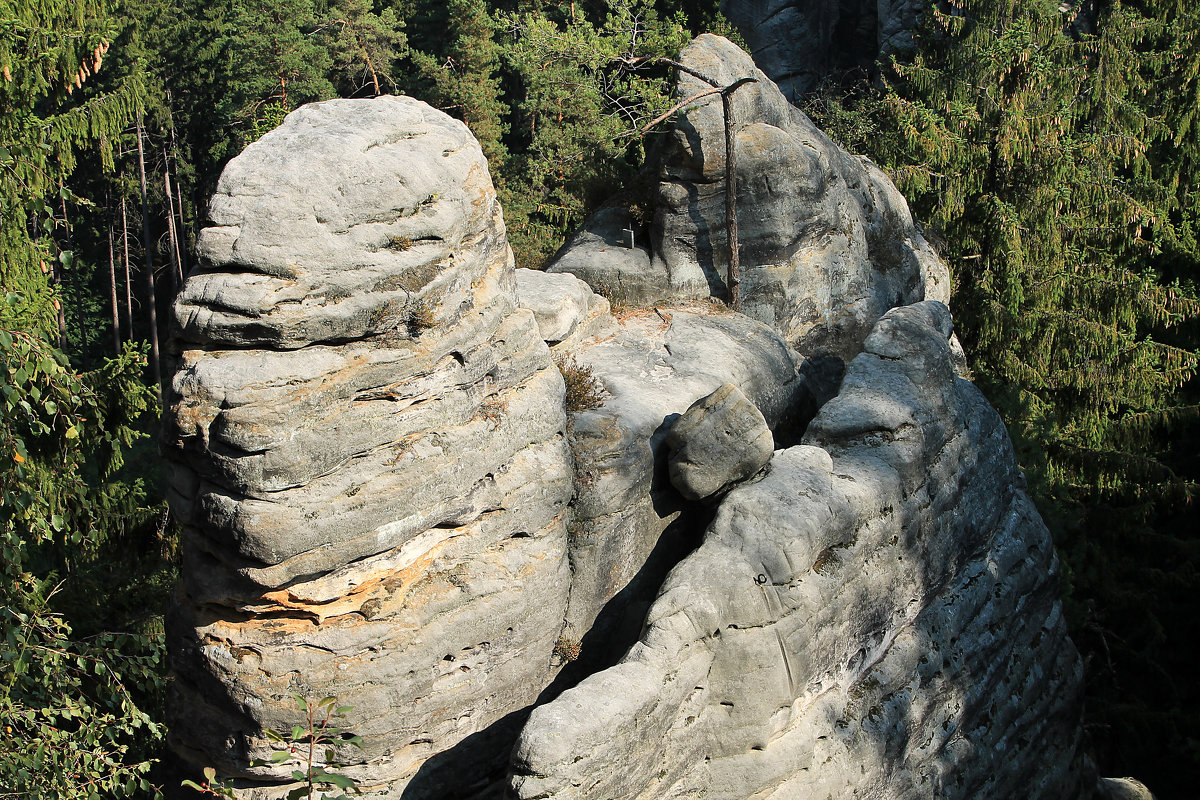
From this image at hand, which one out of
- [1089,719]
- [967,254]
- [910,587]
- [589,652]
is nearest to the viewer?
[589,652]

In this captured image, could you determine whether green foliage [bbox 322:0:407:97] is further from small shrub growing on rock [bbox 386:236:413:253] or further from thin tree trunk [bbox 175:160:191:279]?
small shrub growing on rock [bbox 386:236:413:253]

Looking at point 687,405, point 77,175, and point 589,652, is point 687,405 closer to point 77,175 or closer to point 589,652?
point 589,652

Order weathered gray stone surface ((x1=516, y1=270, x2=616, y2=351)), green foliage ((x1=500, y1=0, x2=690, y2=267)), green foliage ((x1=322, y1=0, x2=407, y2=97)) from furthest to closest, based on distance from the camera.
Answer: green foliage ((x1=322, y1=0, x2=407, y2=97)) → green foliage ((x1=500, y1=0, x2=690, y2=267)) → weathered gray stone surface ((x1=516, y1=270, x2=616, y2=351))

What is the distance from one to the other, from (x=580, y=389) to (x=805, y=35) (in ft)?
92.8

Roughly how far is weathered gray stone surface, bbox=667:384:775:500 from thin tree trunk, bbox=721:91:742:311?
4.15m

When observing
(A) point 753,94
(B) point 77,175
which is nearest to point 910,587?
(A) point 753,94

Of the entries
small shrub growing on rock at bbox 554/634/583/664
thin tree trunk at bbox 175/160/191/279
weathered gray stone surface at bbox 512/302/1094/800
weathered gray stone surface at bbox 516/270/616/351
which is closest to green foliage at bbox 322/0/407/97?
thin tree trunk at bbox 175/160/191/279

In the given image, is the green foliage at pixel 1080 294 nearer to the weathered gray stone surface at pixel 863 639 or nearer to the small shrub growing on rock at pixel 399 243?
the weathered gray stone surface at pixel 863 639

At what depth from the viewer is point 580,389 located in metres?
10.1

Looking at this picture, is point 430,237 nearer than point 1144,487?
Yes

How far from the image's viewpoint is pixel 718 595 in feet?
27.7

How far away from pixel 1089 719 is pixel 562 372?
36.0 feet

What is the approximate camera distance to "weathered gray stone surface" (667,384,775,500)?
373 inches

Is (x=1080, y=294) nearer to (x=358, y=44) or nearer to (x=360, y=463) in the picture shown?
(x=360, y=463)
